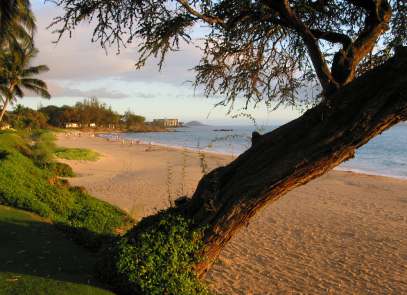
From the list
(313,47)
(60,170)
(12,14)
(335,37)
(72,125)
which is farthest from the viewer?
(72,125)

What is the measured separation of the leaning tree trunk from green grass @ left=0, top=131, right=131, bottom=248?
Result: 10.0ft

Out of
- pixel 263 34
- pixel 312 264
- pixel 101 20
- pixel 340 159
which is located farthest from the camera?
pixel 312 264

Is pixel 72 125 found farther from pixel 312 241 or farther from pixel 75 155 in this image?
pixel 312 241

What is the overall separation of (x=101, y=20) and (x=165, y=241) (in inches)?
125

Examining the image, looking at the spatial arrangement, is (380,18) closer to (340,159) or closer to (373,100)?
(373,100)

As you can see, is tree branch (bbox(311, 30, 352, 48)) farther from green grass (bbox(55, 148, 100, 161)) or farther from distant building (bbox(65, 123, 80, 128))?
distant building (bbox(65, 123, 80, 128))

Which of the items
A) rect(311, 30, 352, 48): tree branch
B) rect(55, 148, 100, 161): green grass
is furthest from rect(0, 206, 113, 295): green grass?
rect(55, 148, 100, 161): green grass

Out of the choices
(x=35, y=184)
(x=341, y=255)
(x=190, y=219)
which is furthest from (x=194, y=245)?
(x=35, y=184)

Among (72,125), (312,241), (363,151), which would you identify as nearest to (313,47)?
(312,241)

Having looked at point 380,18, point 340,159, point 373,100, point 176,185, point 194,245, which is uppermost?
point 380,18

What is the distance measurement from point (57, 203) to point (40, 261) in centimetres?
501

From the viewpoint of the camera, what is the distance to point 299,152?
162 inches

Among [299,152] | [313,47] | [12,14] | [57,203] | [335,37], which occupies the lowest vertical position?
[57,203]

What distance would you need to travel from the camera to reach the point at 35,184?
1128 centimetres
